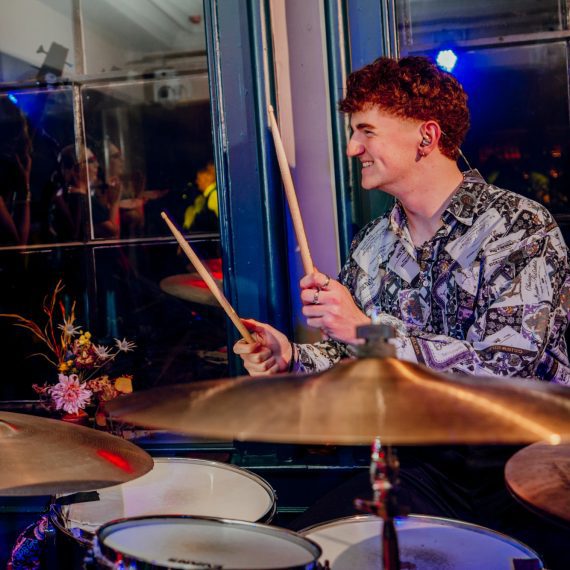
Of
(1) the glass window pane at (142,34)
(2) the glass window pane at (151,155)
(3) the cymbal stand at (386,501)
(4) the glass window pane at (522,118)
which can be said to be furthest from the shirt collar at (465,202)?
(3) the cymbal stand at (386,501)

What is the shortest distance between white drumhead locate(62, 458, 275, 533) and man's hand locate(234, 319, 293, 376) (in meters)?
0.27

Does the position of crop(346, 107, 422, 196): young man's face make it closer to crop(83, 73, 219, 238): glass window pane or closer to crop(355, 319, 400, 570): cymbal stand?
crop(83, 73, 219, 238): glass window pane

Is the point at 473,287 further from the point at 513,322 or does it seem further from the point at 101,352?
the point at 101,352

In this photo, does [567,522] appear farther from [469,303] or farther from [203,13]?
[203,13]

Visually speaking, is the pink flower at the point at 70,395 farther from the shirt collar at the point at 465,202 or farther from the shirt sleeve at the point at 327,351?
the shirt collar at the point at 465,202

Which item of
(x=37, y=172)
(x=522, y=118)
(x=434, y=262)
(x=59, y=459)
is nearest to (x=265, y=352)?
(x=434, y=262)

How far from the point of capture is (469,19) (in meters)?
2.45

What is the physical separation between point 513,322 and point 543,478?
2.25 ft

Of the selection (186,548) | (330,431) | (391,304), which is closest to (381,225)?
(391,304)

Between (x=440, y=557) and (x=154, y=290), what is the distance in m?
1.51

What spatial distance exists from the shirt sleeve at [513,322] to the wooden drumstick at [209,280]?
0.39 m

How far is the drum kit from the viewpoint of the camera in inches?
41.5

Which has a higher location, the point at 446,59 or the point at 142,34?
the point at 142,34

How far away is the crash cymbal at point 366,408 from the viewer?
1027 mm
